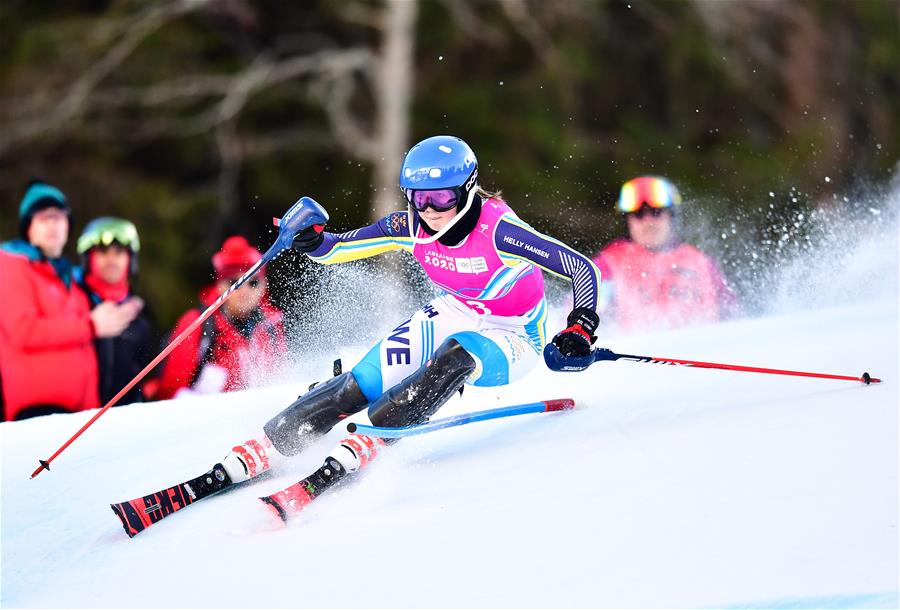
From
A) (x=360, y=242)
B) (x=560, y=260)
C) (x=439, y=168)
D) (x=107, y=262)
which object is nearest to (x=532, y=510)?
(x=560, y=260)

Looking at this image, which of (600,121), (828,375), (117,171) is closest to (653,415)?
(828,375)

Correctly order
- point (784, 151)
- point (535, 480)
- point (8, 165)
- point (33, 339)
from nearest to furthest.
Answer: point (535, 480) → point (33, 339) → point (8, 165) → point (784, 151)

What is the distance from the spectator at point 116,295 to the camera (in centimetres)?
556

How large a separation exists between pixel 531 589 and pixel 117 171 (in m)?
11.3

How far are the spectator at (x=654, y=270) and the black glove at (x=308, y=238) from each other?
222 cm

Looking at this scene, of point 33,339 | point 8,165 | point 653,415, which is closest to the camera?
point 653,415

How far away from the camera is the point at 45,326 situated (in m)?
5.43

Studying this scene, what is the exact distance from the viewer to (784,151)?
14.5m

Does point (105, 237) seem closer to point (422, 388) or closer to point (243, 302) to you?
point (243, 302)

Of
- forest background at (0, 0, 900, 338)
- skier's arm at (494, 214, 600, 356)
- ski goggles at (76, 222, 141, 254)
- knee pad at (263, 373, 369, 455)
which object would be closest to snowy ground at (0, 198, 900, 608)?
knee pad at (263, 373, 369, 455)

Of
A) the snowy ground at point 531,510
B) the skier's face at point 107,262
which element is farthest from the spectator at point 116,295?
the snowy ground at point 531,510

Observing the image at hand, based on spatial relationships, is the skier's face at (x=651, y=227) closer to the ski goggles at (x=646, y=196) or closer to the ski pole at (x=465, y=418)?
the ski goggles at (x=646, y=196)

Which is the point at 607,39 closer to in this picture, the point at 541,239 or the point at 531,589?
the point at 541,239

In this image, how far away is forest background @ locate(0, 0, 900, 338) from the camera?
1264 centimetres
